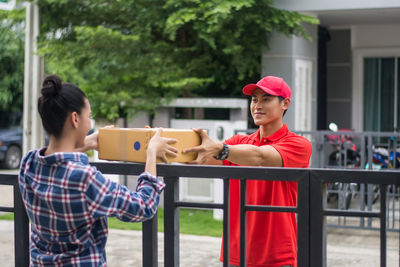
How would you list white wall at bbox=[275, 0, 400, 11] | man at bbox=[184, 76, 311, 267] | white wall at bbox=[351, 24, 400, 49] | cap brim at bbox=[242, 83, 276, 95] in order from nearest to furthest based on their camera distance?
1. man at bbox=[184, 76, 311, 267]
2. cap brim at bbox=[242, 83, 276, 95]
3. white wall at bbox=[275, 0, 400, 11]
4. white wall at bbox=[351, 24, 400, 49]

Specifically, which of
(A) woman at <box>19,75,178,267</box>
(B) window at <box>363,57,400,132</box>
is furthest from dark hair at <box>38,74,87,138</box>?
(B) window at <box>363,57,400,132</box>

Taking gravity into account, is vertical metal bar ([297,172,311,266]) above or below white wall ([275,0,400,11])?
below

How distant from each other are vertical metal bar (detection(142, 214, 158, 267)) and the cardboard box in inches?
14.0

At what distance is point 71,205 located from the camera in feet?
7.70

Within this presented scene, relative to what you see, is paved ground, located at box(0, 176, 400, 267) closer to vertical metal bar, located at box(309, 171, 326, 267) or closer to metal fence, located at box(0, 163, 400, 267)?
metal fence, located at box(0, 163, 400, 267)

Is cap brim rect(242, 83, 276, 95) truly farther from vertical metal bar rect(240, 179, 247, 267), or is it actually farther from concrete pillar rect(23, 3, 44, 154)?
concrete pillar rect(23, 3, 44, 154)

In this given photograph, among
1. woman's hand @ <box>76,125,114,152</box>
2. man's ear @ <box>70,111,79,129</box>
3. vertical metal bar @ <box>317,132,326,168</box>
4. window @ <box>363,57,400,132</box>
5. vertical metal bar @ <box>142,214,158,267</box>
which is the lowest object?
vertical metal bar @ <box>142,214,158,267</box>

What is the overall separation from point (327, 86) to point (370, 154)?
18.0 ft

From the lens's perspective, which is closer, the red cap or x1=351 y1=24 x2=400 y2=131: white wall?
the red cap

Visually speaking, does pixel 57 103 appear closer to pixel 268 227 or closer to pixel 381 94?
pixel 268 227

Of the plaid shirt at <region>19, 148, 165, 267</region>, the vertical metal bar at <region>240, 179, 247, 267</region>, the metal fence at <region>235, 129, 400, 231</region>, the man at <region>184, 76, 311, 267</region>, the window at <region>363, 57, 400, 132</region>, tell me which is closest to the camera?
the plaid shirt at <region>19, 148, 165, 267</region>

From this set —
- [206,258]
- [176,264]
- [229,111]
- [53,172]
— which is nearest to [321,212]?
[176,264]

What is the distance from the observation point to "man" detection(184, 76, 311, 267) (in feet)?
10.6

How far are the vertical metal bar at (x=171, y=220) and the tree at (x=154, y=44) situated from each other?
21.2 feet
